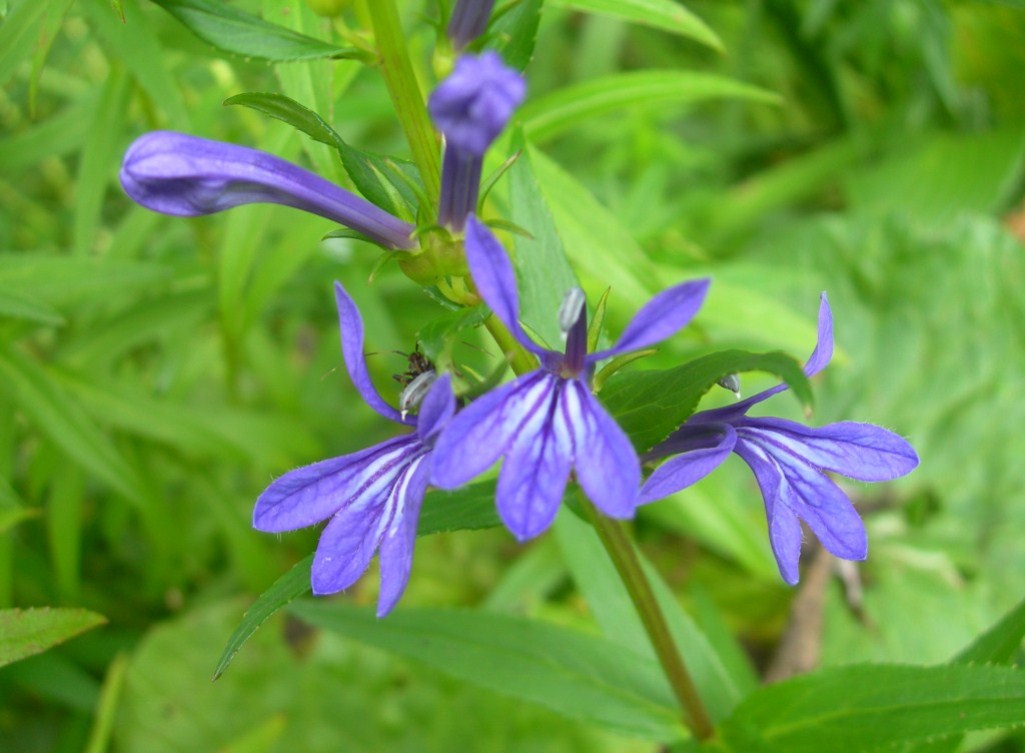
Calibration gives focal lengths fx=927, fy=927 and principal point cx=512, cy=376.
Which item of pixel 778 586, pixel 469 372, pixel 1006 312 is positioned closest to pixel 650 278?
pixel 469 372

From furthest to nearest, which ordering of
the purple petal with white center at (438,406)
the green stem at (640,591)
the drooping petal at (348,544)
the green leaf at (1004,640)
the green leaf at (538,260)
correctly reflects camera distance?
the green leaf at (1004,640), the green leaf at (538,260), the green stem at (640,591), the drooping petal at (348,544), the purple petal with white center at (438,406)

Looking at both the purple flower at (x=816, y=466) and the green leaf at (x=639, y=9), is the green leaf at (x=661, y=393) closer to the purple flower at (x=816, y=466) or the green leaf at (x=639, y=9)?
the purple flower at (x=816, y=466)

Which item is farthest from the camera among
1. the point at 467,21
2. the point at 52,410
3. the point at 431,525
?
the point at 52,410

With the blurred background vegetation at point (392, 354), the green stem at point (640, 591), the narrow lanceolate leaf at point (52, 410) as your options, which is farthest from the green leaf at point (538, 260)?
the narrow lanceolate leaf at point (52, 410)

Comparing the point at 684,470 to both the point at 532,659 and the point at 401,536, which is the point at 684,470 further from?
the point at 532,659

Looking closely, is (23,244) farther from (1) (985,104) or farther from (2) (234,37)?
(1) (985,104)

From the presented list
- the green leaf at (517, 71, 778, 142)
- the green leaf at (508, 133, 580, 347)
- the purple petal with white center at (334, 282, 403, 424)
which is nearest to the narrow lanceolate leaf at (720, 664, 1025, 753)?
the green leaf at (508, 133, 580, 347)

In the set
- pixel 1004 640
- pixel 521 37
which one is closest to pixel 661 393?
pixel 521 37
